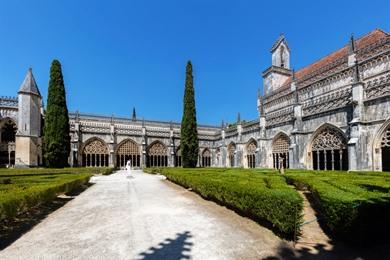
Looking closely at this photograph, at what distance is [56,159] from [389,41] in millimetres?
30865

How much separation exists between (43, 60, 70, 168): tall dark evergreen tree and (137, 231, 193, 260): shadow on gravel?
77.6ft

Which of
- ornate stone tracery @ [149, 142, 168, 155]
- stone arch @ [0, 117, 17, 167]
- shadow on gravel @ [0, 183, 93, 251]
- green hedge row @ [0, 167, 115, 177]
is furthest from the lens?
ornate stone tracery @ [149, 142, 168, 155]

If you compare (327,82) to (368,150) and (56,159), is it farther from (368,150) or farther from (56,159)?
(56,159)

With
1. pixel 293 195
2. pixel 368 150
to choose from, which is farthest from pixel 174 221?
pixel 368 150

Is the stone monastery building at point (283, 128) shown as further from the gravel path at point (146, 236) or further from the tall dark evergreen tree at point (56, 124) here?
the gravel path at point (146, 236)

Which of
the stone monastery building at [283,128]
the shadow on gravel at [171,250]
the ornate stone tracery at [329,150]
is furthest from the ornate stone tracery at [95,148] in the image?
the shadow on gravel at [171,250]

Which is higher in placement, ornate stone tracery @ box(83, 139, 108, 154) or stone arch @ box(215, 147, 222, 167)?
Answer: ornate stone tracery @ box(83, 139, 108, 154)

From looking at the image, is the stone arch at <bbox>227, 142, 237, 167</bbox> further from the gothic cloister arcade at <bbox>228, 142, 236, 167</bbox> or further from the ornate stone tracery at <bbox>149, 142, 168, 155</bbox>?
the ornate stone tracery at <bbox>149, 142, 168, 155</bbox>

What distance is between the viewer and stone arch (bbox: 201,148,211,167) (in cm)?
4012

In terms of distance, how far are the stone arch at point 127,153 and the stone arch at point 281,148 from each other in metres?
20.1

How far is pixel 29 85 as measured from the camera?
27938 mm

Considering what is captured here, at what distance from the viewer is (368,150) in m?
14.7

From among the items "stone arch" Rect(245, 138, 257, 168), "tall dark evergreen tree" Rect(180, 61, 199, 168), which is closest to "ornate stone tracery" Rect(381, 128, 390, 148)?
"stone arch" Rect(245, 138, 257, 168)

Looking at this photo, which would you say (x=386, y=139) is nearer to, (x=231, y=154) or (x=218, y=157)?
(x=231, y=154)
